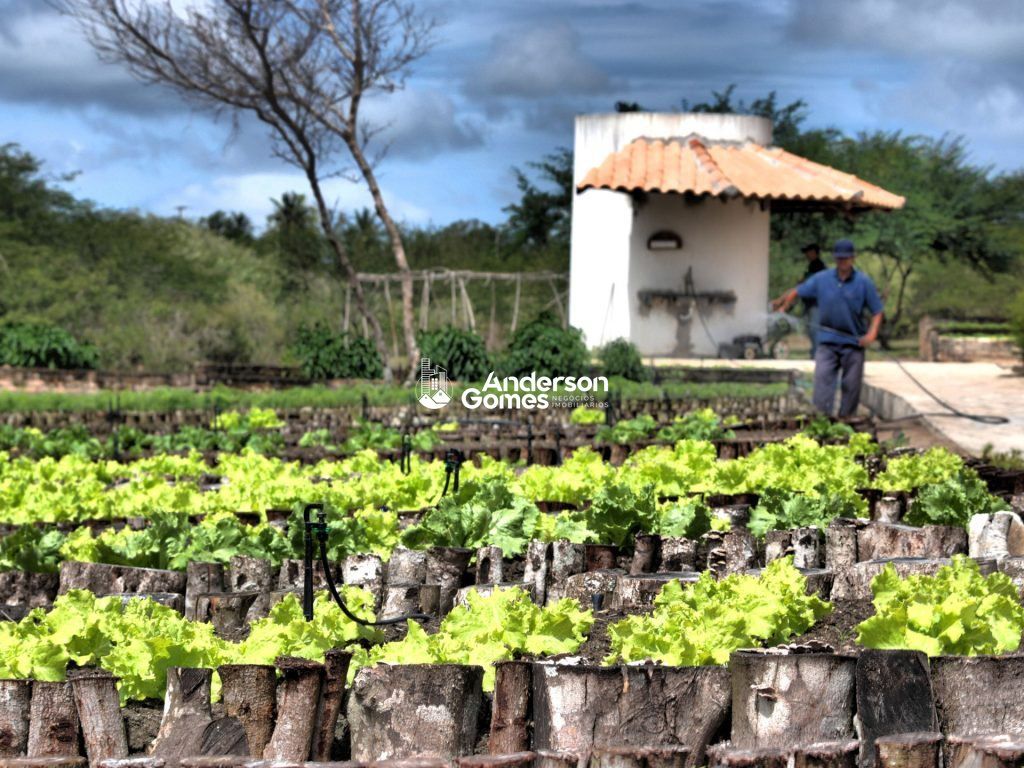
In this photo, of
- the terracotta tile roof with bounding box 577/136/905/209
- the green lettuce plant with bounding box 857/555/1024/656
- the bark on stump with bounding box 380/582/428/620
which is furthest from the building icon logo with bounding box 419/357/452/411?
the green lettuce plant with bounding box 857/555/1024/656

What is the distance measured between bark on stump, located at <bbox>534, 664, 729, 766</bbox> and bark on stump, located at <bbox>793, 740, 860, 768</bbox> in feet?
0.77

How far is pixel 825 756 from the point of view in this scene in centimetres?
308

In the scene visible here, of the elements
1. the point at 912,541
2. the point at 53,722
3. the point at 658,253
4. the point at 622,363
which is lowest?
the point at 53,722

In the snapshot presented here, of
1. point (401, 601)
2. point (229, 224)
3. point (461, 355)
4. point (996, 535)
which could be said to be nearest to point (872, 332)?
point (461, 355)

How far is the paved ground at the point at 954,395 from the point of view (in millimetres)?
13273

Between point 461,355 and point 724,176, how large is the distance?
6957 millimetres

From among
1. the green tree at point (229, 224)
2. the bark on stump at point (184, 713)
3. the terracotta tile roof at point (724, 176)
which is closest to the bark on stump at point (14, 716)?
the bark on stump at point (184, 713)

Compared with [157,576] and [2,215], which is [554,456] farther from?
[2,215]

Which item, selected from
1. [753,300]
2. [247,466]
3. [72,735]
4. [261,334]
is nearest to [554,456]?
[247,466]

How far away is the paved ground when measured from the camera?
13.3 meters

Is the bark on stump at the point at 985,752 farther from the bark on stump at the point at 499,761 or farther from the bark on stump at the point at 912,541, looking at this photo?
the bark on stump at the point at 912,541

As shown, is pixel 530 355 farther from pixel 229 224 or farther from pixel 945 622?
pixel 229 224

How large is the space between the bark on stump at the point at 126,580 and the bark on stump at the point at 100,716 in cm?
140

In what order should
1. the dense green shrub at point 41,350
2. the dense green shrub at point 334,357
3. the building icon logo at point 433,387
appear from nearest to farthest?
the building icon logo at point 433,387
the dense green shrub at point 334,357
the dense green shrub at point 41,350
